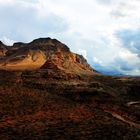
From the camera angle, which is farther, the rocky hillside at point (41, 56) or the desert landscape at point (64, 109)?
the rocky hillside at point (41, 56)

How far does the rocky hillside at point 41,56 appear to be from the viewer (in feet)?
319

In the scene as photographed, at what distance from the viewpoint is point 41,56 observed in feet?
359

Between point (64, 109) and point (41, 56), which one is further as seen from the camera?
→ point (41, 56)

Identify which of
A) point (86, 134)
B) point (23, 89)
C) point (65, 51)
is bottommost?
point (86, 134)

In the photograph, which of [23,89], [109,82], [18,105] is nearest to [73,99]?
[23,89]

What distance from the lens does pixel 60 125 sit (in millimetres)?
36250

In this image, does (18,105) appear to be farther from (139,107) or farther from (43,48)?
(43,48)

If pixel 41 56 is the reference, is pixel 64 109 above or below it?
below

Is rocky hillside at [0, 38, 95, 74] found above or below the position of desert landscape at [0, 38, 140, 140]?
above

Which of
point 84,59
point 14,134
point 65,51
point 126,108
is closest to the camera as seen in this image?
point 14,134

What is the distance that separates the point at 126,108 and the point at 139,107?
497 cm

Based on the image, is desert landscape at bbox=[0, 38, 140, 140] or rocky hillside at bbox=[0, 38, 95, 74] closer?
desert landscape at bbox=[0, 38, 140, 140]

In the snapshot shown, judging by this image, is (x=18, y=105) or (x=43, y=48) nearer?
(x=18, y=105)

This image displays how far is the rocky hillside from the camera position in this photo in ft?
319
